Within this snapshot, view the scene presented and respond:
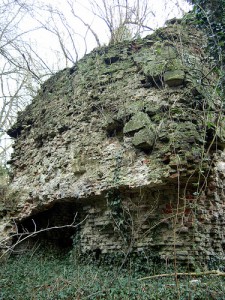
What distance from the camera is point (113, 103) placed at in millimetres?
6480

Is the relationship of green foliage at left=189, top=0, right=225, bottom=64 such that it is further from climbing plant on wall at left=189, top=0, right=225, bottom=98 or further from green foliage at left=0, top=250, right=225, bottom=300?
green foliage at left=0, top=250, right=225, bottom=300

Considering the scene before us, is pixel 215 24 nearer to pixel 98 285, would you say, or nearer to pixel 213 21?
pixel 213 21

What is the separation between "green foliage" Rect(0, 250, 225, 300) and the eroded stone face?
0.47 meters

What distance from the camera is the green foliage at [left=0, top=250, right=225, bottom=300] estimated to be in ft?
13.1

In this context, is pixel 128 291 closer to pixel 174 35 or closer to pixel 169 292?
pixel 169 292

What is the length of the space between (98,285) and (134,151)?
8.26ft

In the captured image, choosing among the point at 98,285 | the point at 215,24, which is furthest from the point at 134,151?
the point at 215,24

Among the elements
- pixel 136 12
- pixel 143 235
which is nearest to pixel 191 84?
pixel 143 235

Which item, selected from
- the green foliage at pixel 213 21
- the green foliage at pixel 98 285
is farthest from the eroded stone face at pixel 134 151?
the green foliage at pixel 213 21

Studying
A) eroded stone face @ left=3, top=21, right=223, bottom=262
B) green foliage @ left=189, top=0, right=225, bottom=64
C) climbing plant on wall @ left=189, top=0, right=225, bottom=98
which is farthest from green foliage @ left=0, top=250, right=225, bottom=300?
green foliage @ left=189, top=0, right=225, bottom=64

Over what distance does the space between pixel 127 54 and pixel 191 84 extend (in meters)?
2.15

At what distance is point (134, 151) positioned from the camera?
18.3 ft

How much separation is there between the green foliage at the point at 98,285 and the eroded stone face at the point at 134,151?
47cm

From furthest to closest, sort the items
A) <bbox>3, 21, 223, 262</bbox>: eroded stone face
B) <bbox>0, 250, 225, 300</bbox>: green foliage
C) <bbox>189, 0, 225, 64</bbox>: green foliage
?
<bbox>3, 21, 223, 262</bbox>: eroded stone face, <bbox>189, 0, 225, 64</bbox>: green foliage, <bbox>0, 250, 225, 300</bbox>: green foliage
